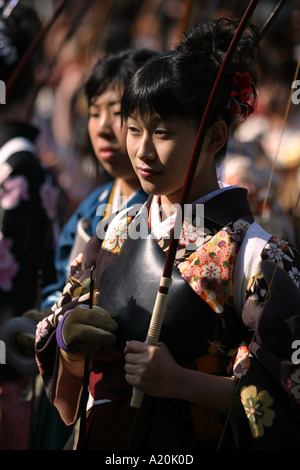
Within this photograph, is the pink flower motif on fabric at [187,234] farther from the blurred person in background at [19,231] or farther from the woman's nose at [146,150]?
the blurred person in background at [19,231]

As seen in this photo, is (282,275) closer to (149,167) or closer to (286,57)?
(149,167)

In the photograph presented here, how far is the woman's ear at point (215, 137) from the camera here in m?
1.41

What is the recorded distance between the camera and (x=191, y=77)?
4.51 ft

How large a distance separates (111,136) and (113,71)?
0.22 m

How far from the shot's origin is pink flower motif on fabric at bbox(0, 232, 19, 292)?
2381mm

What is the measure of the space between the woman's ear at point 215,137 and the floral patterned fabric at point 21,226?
1.02m

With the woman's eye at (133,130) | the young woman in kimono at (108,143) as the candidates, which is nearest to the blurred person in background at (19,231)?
the young woman in kimono at (108,143)

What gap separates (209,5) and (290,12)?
0.53m

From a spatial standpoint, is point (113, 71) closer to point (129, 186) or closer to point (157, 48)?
point (129, 186)

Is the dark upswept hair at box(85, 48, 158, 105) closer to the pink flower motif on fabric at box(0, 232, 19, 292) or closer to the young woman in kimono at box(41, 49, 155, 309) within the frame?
the young woman in kimono at box(41, 49, 155, 309)

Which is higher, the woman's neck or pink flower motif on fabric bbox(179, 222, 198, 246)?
the woman's neck

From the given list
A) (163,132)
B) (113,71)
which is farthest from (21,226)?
(163,132)

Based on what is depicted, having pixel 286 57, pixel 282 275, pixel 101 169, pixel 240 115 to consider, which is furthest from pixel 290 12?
pixel 282 275

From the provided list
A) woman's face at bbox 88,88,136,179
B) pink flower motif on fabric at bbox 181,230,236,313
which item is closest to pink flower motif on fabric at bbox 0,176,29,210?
woman's face at bbox 88,88,136,179
